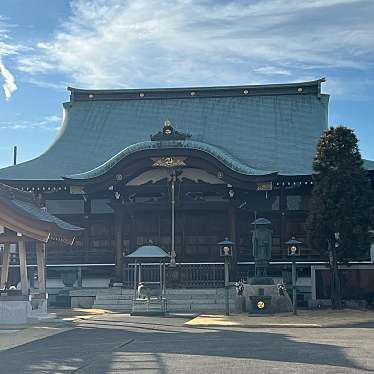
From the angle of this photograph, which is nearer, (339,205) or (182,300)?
(339,205)

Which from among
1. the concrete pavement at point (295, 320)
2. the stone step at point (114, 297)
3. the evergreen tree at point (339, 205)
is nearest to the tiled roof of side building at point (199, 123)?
the evergreen tree at point (339, 205)

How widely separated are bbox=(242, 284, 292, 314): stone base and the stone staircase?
1.42 metres

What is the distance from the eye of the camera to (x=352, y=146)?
74.8ft

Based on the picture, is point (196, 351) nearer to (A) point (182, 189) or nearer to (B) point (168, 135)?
(A) point (182, 189)

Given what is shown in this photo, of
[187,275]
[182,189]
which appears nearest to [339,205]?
[187,275]

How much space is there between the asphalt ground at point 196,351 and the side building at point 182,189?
11455 millimetres

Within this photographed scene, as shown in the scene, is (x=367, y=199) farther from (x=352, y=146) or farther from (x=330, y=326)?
(x=330, y=326)

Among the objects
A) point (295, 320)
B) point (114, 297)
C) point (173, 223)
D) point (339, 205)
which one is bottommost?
point (295, 320)

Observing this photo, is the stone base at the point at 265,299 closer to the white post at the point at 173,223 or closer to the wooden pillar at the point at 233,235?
the wooden pillar at the point at 233,235

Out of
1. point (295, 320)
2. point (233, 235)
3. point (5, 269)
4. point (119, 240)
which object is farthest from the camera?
point (119, 240)

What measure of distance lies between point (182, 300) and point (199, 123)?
12940 mm

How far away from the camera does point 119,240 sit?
27.2 m

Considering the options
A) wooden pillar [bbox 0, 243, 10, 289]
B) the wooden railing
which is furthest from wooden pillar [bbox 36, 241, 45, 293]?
the wooden railing

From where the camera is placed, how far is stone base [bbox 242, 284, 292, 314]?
67.9ft
